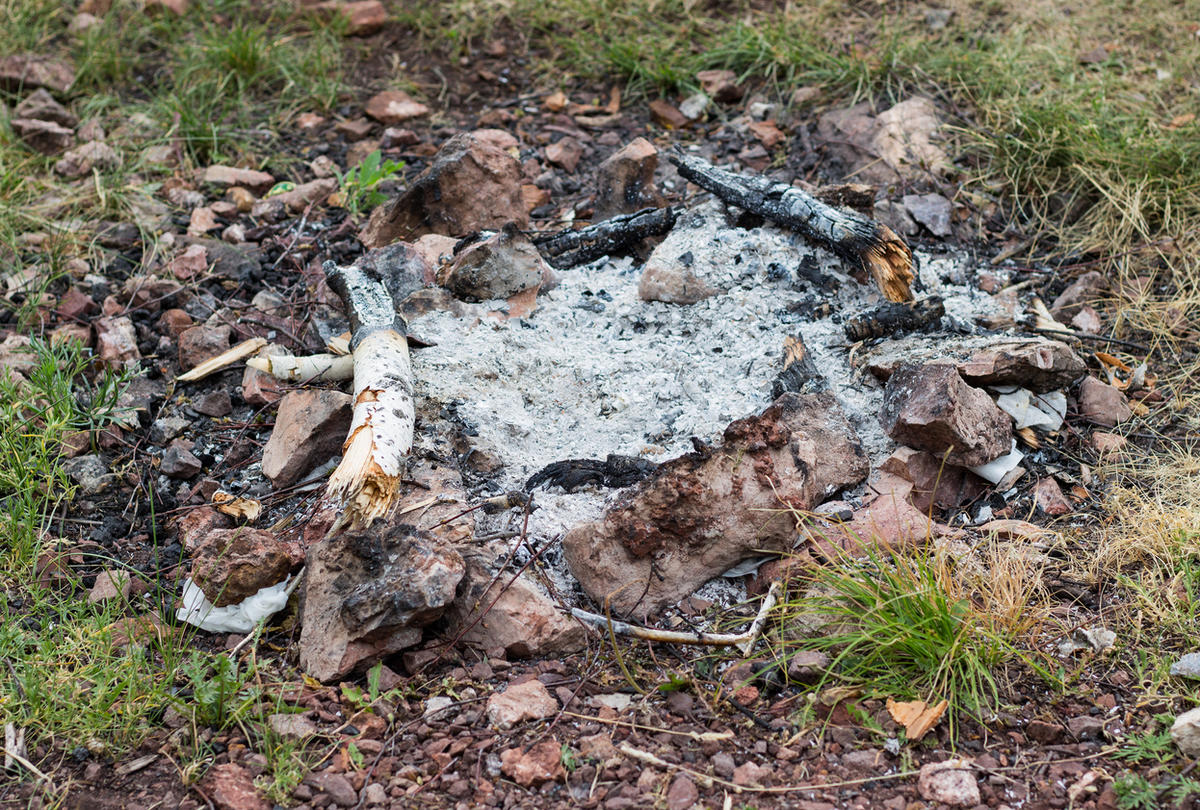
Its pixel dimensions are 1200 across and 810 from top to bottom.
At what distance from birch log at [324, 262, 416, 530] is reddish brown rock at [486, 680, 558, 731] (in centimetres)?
57

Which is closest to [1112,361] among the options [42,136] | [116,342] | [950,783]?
[950,783]

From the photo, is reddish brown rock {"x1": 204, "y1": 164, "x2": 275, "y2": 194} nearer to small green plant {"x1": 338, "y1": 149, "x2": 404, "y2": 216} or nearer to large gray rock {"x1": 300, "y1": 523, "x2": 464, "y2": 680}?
small green plant {"x1": 338, "y1": 149, "x2": 404, "y2": 216}

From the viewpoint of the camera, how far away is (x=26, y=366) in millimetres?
3059

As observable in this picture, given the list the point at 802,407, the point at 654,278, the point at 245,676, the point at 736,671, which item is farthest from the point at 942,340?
the point at 245,676

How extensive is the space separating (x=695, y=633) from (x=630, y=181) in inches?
75.5

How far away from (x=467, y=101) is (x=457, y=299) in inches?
71.6

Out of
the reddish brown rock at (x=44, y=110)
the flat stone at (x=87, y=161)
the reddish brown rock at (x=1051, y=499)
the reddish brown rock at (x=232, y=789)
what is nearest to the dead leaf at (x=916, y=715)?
the reddish brown rock at (x=1051, y=499)

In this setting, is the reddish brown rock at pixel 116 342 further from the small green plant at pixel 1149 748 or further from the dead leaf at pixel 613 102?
the small green plant at pixel 1149 748

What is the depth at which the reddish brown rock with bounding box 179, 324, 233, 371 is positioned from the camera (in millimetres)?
3105

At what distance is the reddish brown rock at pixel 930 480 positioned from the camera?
97.1 inches

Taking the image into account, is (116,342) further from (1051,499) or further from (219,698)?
(1051,499)

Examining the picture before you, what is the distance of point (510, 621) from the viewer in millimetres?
2111

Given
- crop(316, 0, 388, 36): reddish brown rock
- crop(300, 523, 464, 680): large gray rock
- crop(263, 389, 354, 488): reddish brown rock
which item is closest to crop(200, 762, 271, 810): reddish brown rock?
crop(300, 523, 464, 680): large gray rock

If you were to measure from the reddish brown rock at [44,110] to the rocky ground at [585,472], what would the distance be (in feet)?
0.35
